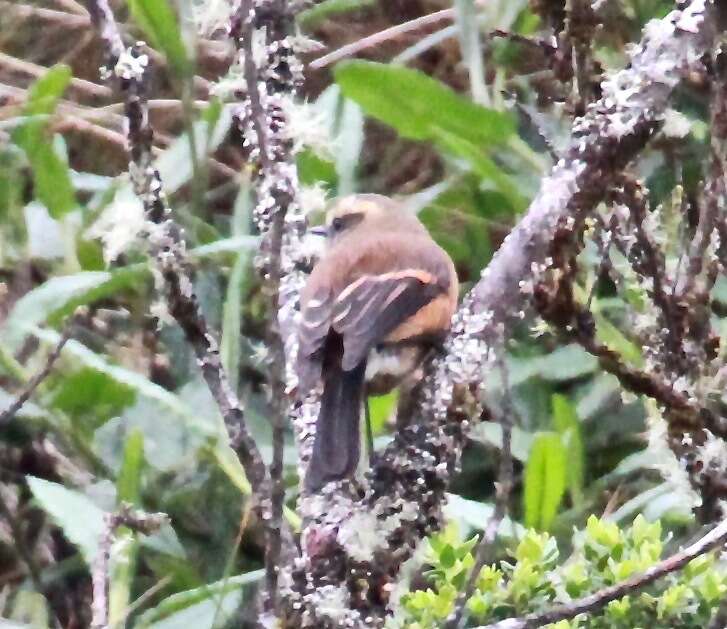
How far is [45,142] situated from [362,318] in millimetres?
729

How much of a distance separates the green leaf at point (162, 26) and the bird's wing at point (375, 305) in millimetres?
481

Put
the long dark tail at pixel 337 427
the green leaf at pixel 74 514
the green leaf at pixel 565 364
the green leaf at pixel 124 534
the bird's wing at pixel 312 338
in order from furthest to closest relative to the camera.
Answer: the green leaf at pixel 565 364 → the green leaf at pixel 74 514 → the green leaf at pixel 124 534 → the bird's wing at pixel 312 338 → the long dark tail at pixel 337 427

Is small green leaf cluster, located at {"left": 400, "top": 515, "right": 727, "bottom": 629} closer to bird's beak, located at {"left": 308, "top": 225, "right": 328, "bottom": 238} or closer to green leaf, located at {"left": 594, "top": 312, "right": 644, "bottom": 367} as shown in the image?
green leaf, located at {"left": 594, "top": 312, "right": 644, "bottom": 367}

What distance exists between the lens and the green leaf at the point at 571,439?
169cm

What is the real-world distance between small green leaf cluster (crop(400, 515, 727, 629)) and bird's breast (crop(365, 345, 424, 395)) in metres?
0.34

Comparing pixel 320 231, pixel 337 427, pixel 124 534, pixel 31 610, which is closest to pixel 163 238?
pixel 337 427

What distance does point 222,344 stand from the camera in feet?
5.66

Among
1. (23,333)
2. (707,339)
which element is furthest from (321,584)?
(23,333)

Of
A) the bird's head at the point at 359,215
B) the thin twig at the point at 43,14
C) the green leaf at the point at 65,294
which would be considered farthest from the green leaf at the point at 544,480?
the thin twig at the point at 43,14

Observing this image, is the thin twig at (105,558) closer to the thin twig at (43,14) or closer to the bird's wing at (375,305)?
the bird's wing at (375,305)

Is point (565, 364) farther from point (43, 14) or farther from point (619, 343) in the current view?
point (43, 14)

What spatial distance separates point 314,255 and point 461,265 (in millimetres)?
779

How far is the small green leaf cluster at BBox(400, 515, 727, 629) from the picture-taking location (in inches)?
39.0

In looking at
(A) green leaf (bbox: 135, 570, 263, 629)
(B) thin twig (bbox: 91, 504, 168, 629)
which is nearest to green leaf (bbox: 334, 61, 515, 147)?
(A) green leaf (bbox: 135, 570, 263, 629)
